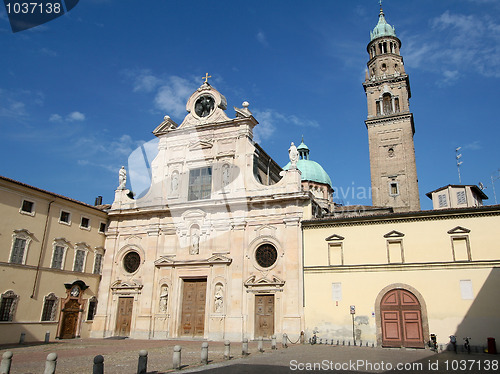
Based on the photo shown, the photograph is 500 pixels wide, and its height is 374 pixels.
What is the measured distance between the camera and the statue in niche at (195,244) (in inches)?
1203

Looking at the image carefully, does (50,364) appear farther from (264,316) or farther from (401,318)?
(401,318)

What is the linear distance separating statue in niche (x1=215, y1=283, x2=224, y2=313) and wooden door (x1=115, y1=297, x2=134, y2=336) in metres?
6.95

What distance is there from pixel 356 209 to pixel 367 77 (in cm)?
2148

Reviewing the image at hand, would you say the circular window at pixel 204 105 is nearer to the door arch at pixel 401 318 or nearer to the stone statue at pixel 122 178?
the stone statue at pixel 122 178

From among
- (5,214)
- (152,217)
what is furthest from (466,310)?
(5,214)

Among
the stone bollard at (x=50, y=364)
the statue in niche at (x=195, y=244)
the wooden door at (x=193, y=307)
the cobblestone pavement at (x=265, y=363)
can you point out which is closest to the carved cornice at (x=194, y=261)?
the statue in niche at (x=195, y=244)

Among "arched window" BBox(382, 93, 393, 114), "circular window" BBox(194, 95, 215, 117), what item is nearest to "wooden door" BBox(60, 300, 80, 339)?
"circular window" BBox(194, 95, 215, 117)

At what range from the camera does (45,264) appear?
27.7m

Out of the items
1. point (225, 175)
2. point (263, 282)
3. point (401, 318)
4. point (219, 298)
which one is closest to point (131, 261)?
point (219, 298)

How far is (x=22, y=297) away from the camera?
25.8 meters

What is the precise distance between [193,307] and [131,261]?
6722 millimetres

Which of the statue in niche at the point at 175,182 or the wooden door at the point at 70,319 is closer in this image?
the wooden door at the point at 70,319

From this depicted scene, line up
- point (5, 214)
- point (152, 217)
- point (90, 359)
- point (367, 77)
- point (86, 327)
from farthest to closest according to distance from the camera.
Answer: point (367, 77) → point (152, 217) → point (86, 327) → point (5, 214) → point (90, 359)

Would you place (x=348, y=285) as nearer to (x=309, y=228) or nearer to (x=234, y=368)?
(x=309, y=228)
